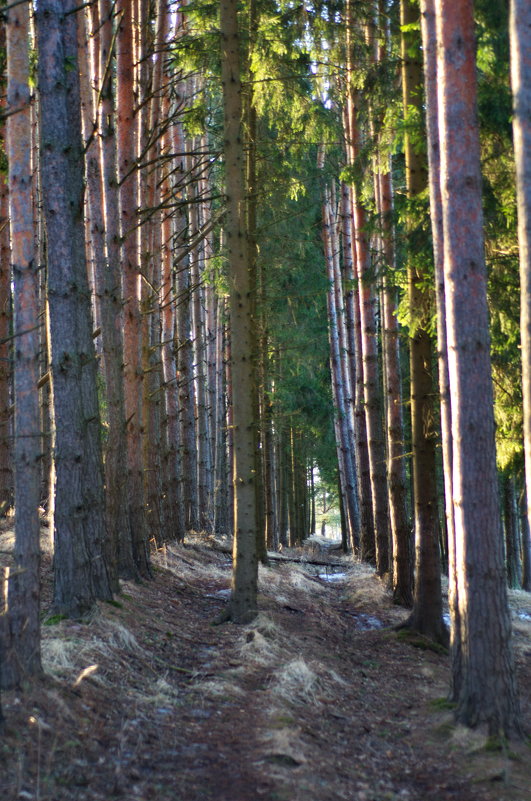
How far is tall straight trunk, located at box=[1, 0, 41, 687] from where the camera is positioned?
5680 millimetres

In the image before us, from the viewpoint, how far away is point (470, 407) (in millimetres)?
6734

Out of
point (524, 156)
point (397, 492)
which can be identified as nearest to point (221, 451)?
point (397, 492)

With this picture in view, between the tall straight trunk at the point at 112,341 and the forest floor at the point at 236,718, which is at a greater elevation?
the tall straight trunk at the point at 112,341

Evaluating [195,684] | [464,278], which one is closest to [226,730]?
[195,684]

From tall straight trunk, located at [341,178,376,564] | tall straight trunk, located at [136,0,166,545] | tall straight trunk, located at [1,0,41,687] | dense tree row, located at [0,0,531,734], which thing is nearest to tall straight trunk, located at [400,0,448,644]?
dense tree row, located at [0,0,531,734]

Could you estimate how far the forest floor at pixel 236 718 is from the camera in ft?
16.1

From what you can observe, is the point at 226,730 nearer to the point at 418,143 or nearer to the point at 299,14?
the point at 418,143

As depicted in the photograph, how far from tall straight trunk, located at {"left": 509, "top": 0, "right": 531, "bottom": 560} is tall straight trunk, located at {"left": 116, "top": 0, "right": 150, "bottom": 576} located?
6.70m

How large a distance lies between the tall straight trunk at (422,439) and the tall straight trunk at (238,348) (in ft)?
7.18

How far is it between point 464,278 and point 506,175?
3.28m

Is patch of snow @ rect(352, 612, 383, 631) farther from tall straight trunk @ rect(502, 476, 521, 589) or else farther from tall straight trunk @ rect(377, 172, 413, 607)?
tall straight trunk @ rect(502, 476, 521, 589)

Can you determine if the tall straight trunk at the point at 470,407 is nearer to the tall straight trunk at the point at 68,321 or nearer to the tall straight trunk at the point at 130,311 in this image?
the tall straight trunk at the point at 68,321

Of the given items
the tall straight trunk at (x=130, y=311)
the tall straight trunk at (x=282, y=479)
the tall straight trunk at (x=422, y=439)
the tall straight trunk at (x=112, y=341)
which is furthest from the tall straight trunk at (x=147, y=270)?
the tall straight trunk at (x=282, y=479)

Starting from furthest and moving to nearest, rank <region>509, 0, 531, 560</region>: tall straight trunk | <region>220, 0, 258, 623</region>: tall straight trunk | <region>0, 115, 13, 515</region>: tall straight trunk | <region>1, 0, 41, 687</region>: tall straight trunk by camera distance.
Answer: <region>0, 115, 13, 515</region>: tall straight trunk → <region>220, 0, 258, 623</region>: tall straight trunk → <region>509, 0, 531, 560</region>: tall straight trunk → <region>1, 0, 41, 687</region>: tall straight trunk
